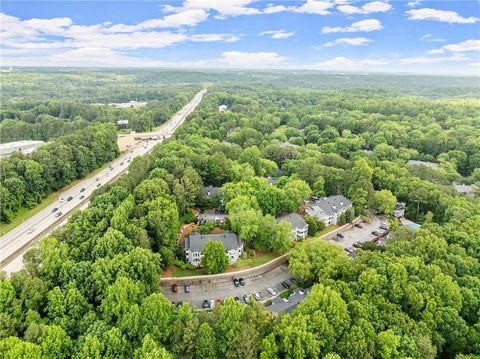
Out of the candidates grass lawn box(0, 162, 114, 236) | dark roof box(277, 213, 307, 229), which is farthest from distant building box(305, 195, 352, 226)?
grass lawn box(0, 162, 114, 236)

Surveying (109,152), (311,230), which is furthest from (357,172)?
(109,152)

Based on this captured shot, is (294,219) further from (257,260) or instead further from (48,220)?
(48,220)

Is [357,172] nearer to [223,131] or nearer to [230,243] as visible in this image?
[230,243]

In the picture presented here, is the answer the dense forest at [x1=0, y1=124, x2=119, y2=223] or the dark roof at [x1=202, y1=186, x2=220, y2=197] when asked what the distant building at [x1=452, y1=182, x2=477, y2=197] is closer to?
the dark roof at [x1=202, y1=186, x2=220, y2=197]

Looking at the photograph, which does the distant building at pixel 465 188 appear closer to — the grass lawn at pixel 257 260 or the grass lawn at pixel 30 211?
the grass lawn at pixel 257 260

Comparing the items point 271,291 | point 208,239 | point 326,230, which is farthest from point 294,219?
point 208,239
